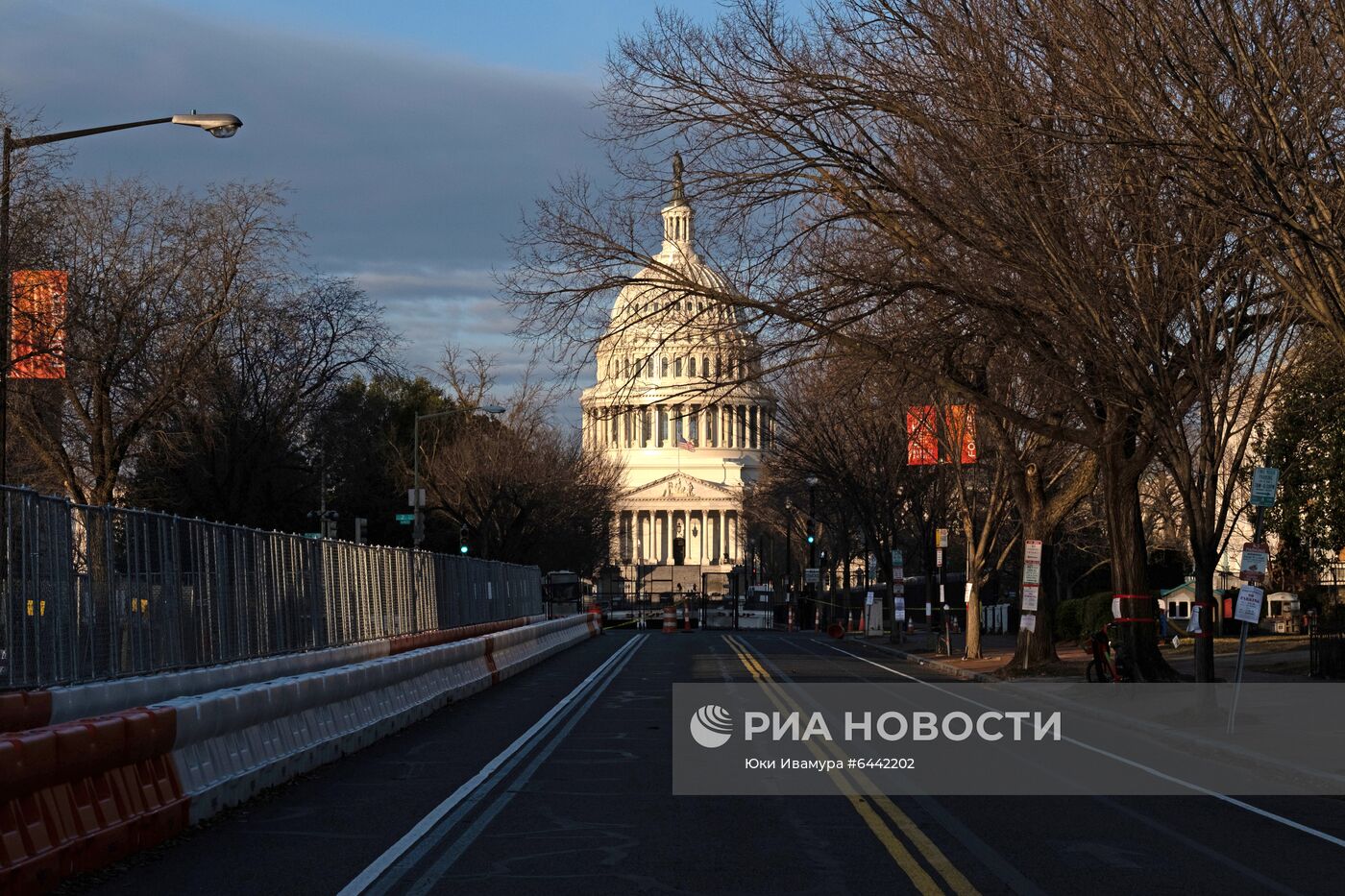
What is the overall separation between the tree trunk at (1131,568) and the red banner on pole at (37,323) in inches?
631

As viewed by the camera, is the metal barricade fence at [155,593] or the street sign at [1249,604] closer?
the metal barricade fence at [155,593]

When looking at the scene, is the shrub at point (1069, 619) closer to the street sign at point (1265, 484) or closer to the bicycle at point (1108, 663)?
the bicycle at point (1108, 663)

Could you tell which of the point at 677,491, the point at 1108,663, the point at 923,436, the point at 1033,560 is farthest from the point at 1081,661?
the point at 677,491

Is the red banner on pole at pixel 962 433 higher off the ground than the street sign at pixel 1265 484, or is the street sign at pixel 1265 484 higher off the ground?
the red banner on pole at pixel 962 433

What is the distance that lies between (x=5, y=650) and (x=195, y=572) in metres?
5.04

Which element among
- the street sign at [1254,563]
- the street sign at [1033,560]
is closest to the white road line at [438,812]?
the street sign at [1254,563]

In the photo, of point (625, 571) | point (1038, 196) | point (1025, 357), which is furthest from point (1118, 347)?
point (625, 571)

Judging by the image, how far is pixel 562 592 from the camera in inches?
3622

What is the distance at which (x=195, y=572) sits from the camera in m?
16.6

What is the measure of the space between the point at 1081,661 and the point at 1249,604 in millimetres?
19108

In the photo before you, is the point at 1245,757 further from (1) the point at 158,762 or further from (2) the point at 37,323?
(2) the point at 37,323

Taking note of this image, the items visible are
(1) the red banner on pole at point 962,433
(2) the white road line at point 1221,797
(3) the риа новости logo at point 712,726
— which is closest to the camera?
(2) the white road line at point 1221,797

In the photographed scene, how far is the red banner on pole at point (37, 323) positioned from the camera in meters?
24.8

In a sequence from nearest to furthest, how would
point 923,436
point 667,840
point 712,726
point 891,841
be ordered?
point 891,841, point 667,840, point 712,726, point 923,436
